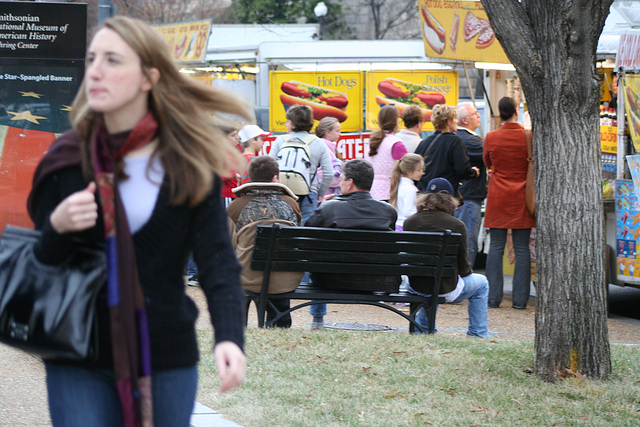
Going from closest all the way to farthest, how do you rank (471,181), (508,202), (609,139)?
(508,202), (471,181), (609,139)

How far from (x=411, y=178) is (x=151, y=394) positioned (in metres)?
6.49

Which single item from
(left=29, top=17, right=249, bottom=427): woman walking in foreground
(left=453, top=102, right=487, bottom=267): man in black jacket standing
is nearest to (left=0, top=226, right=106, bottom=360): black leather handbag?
(left=29, top=17, right=249, bottom=427): woman walking in foreground

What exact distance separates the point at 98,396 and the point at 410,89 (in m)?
13.4

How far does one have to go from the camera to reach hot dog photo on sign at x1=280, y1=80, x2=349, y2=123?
1530 centimetres

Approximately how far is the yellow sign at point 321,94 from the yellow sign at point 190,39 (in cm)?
Result: 448

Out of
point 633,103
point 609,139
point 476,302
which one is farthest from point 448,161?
point 476,302

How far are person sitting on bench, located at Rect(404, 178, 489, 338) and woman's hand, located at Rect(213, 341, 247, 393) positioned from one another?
4.82 meters

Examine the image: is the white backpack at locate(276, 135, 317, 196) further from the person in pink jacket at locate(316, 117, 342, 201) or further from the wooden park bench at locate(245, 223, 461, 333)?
the wooden park bench at locate(245, 223, 461, 333)

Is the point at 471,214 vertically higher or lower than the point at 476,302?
higher

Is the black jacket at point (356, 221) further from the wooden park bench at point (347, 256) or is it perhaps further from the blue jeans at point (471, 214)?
the blue jeans at point (471, 214)

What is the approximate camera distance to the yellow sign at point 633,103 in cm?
843

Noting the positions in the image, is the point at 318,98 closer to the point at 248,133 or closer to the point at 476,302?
the point at 248,133

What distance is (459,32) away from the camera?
1167cm

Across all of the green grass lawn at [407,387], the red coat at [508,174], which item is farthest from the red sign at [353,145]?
the green grass lawn at [407,387]
